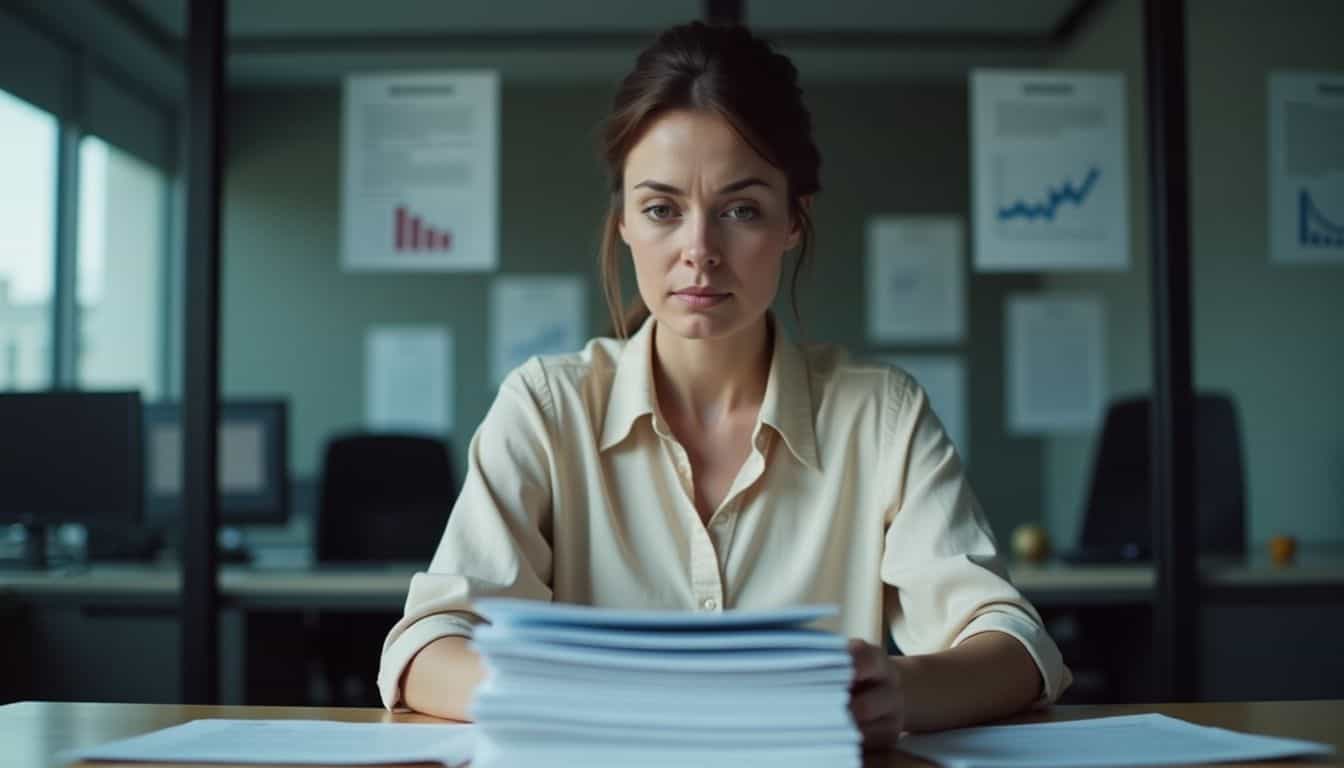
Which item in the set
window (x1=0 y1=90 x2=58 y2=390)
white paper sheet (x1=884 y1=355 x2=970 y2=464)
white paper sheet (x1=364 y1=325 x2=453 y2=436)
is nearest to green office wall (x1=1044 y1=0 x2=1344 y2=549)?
white paper sheet (x1=884 y1=355 x2=970 y2=464)

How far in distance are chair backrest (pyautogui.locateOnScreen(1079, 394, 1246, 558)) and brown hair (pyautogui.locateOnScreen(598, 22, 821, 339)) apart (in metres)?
2.22

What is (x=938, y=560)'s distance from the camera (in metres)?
1.16

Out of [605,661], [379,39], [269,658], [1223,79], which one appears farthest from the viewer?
[1223,79]

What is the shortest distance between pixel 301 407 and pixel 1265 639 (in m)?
4.26

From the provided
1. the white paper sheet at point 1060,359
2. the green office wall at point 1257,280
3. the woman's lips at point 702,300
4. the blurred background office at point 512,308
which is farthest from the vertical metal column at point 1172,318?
the white paper sheet at point 1060,359

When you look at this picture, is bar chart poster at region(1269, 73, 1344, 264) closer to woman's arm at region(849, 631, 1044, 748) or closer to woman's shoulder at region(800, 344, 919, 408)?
woman's shoulder at region(800, 344, 919, 408)

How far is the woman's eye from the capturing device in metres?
1.20

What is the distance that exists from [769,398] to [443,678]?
1.73ft

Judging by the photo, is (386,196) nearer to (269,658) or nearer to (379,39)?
(379,39)

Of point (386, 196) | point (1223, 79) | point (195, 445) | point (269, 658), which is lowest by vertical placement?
point (269, 658)

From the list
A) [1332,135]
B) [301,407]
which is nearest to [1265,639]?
[1332,135]

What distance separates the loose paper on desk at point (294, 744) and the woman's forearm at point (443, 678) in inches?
0.9

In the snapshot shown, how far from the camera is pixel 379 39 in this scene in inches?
119

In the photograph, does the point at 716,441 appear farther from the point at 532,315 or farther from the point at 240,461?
the point at 532,315
